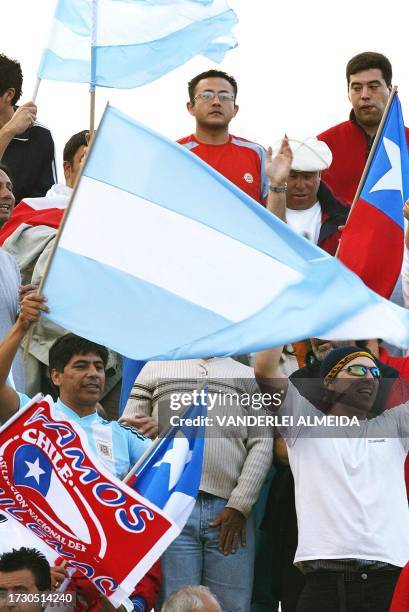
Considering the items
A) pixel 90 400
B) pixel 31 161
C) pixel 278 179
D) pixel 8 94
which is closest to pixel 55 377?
pixel 90 400

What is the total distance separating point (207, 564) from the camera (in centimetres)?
905

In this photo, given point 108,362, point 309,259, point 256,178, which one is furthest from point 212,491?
point 256,178

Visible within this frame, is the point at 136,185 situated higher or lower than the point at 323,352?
higher

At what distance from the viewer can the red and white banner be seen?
24.9 ft

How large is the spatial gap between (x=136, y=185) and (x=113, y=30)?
129 inches

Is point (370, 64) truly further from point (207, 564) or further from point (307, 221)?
point (207, 564)

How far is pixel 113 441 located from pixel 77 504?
1170 millimetres

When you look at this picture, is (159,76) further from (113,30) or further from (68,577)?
(68,577)

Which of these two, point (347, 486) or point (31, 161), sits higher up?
point (31, 161)

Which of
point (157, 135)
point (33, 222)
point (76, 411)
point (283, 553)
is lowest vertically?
point (283, 553)

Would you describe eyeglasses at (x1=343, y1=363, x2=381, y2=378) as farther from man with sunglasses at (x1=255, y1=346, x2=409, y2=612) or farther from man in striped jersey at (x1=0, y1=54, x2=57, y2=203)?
man in striped jersey at (x1=0, y1=54, x2=57, y2=203)

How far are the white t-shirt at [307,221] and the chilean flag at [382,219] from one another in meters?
0.72

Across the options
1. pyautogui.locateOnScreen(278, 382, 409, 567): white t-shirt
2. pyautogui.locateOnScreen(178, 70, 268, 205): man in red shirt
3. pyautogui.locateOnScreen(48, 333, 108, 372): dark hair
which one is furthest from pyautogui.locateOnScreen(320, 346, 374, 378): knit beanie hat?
pyautogui.locateOnScreen(178, 70, 268, 205): man in red shirt

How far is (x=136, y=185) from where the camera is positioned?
7.73 meters
